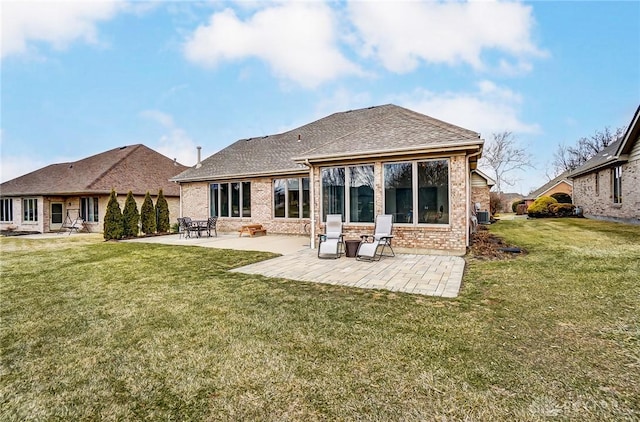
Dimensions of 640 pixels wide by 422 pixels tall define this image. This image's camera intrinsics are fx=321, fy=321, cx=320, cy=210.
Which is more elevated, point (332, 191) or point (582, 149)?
point (582, 149)

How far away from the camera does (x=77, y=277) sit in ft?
23.2

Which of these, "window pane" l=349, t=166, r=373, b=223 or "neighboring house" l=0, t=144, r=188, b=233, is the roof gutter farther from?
"neighboring house" l=0, t=144, r=188, b=233

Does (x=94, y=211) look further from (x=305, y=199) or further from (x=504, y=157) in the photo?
(x=504, y=157)

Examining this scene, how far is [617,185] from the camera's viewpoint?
16.7 m

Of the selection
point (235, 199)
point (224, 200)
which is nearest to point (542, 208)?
point (235, 199)

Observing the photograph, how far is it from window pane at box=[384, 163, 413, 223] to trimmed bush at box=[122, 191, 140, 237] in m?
13.0

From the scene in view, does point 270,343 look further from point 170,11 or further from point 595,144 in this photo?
point 595,144

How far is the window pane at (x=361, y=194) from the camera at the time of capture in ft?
32.6

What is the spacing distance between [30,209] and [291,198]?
19509 millimetres

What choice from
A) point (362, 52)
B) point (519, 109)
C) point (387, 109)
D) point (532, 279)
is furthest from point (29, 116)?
point (519, 109)

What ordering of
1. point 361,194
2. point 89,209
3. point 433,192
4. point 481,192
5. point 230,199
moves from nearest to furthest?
point 433,192, point 361,194, point 230,199, point 89,209, point 481,192

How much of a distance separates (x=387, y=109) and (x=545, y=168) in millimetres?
38042

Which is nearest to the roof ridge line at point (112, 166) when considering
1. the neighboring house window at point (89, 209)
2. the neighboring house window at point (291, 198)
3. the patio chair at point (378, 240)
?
the neighboring house window at point (89, 209)

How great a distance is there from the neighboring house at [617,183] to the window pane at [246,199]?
1676cm
